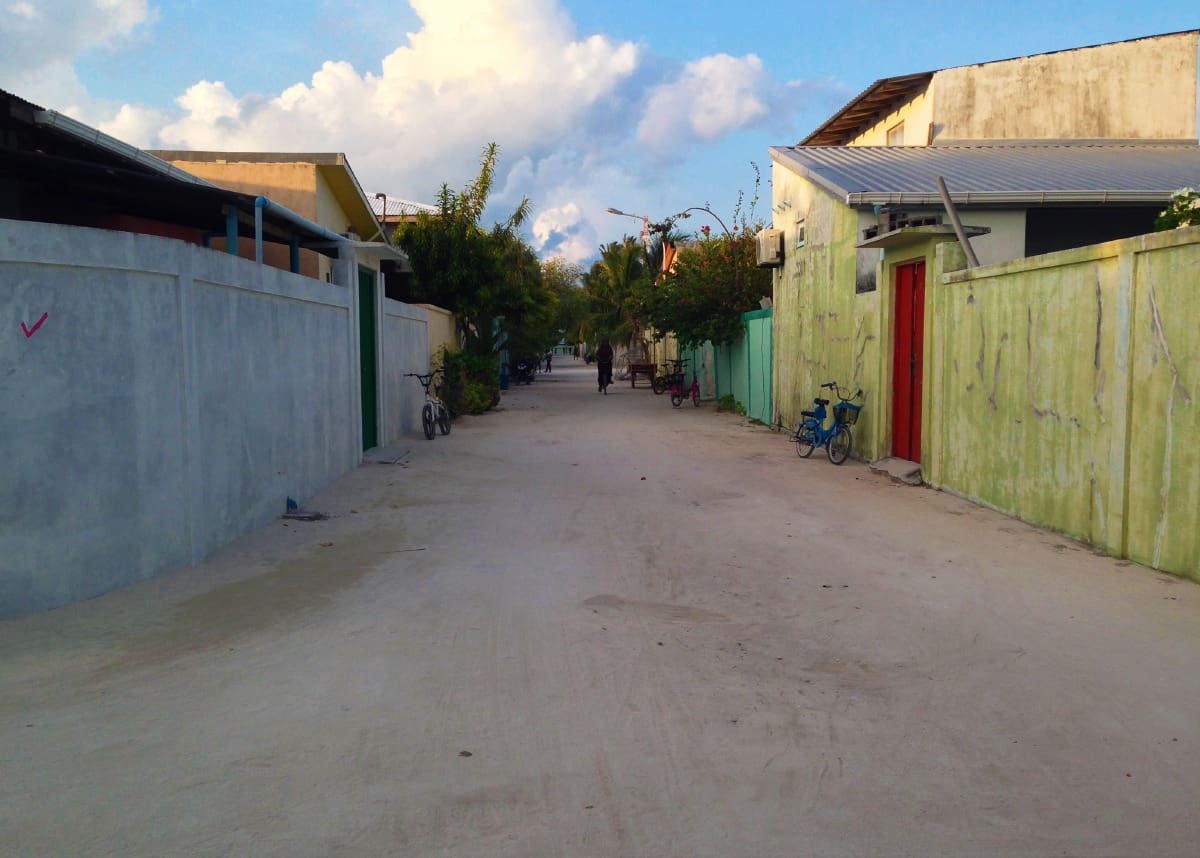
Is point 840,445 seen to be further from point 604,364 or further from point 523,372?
point 523,372

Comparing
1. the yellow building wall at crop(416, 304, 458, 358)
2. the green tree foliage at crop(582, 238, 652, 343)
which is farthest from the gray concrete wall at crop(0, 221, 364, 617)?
the green tree foliage at crop(582, 238, 652, 343)

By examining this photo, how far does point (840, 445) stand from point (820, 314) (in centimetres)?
339

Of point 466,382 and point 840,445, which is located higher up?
point 466,382

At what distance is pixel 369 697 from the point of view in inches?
169

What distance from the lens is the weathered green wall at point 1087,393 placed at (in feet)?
20.3

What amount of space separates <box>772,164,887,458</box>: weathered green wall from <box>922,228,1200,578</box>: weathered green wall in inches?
105

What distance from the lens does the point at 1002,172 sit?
1531 cm

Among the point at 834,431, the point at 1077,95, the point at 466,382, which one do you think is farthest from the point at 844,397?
the point at 1077,95

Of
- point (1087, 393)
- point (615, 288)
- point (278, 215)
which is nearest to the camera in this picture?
point (1087, 393)

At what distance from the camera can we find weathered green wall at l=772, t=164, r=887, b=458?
12812 millimetres

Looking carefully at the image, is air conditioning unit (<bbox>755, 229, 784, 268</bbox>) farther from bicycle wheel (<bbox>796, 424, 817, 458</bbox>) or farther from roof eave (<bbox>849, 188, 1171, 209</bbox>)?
bicycle wheel (<bbox>796, 424, 817, 458</bbox>)

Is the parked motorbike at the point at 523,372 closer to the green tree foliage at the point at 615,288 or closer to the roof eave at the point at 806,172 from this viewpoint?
the green tree foliage at the point at 615,288

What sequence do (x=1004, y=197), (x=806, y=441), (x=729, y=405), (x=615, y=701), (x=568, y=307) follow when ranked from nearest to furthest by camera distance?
(x=615, y=701)
(x=1004, y=197)
(x=806, y=441)
(x=729, y=405)
(x=568, y=307)

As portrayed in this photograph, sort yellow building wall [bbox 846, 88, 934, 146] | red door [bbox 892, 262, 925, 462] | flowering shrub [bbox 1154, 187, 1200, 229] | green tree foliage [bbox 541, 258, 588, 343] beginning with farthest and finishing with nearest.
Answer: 1. green tree foliage [bbox 541, 258, 588, 343]
2. yellow building wall [bbox 846, 88, 934, 146]
3. red door [bbox 892, 262, 925, 462]
4. flowering shrub [bbox 1154, 187, 1200, 229]
